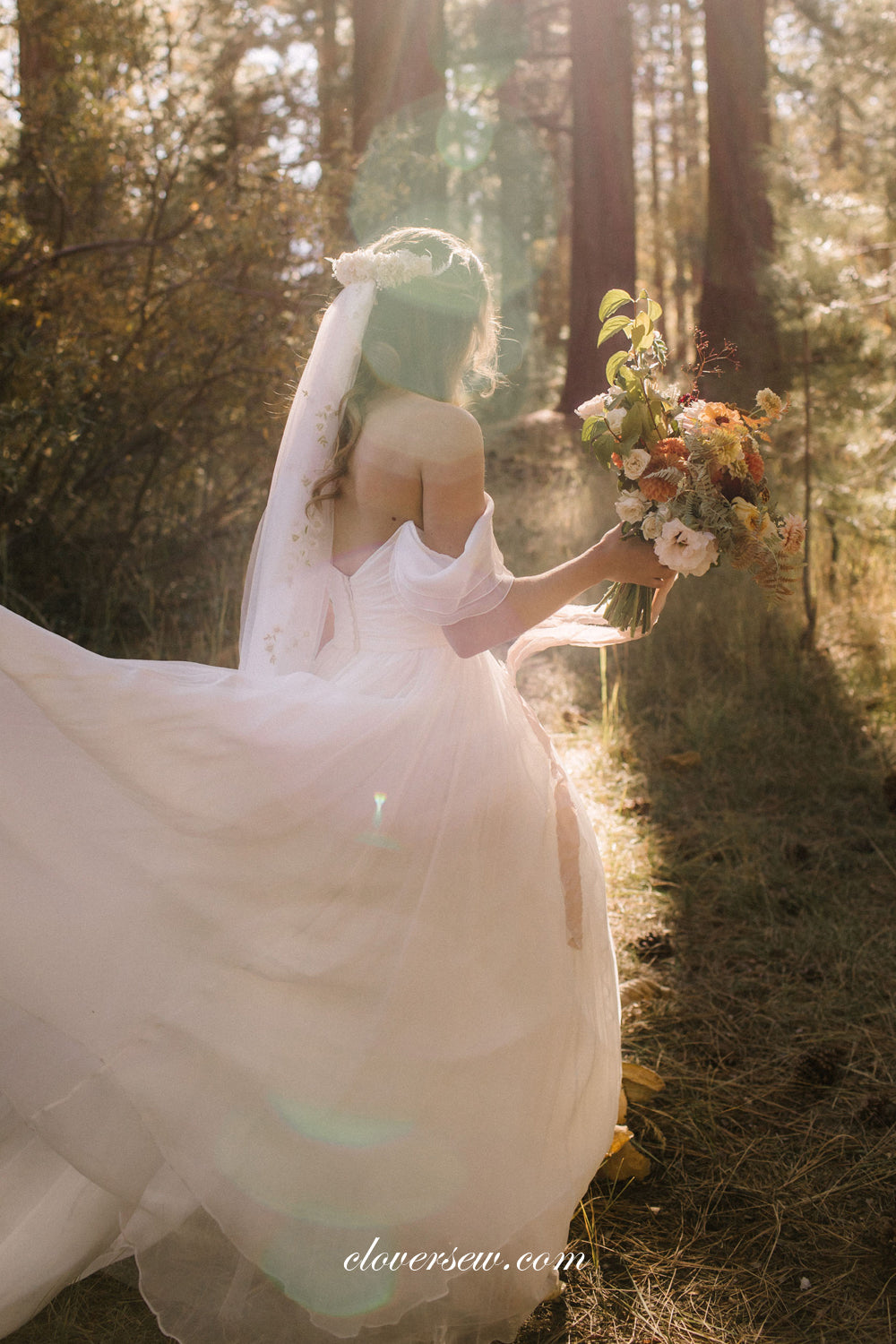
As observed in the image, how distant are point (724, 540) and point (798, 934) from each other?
1893mm

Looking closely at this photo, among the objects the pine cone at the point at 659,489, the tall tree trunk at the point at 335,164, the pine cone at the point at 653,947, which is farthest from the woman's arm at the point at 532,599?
the tall tree trunk at the point at 335,164

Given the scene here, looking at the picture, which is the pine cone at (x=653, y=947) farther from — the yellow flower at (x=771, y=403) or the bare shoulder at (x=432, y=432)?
the bare shoulder at (x=432, y=432)

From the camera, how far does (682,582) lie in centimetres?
640

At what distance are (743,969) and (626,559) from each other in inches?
71.0

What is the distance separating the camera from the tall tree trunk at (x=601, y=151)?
11.5m

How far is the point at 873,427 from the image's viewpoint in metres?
Result: 6.23

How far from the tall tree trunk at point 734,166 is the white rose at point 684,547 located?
29.2ft

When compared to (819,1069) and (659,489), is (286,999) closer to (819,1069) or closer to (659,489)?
(659,489)

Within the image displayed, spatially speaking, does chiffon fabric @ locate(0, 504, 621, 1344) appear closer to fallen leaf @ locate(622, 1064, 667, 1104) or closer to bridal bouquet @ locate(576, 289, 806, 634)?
bridal bouquet @ locate(576, 289, 806, 634)

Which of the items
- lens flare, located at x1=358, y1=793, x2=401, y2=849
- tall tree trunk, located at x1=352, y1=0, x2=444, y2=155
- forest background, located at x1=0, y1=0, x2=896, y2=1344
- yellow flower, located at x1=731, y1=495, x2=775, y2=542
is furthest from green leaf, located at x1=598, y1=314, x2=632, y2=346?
tall tree trunk, located at x1=352, y1=0, x2=444, y2=155

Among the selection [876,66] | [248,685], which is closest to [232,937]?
[248,685]

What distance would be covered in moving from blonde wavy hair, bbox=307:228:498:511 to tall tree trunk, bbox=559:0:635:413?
30.4ft

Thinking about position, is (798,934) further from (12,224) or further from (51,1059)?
(12,224)

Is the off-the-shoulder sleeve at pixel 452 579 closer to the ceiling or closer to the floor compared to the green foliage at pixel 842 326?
closer to the floor
